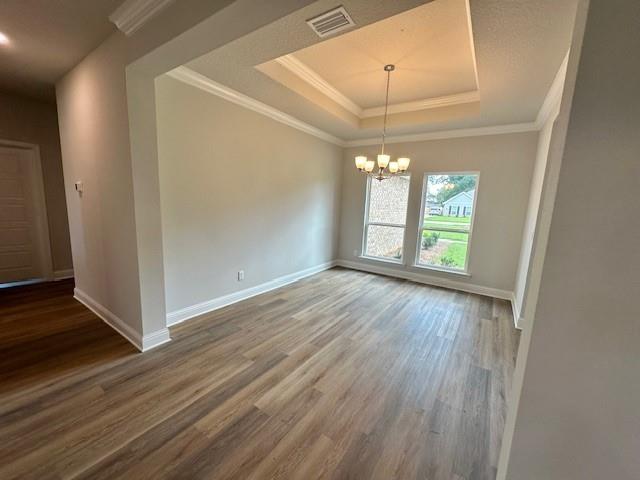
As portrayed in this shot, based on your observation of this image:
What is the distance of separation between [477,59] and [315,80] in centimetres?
→ 181

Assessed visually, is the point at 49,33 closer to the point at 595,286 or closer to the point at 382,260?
the point at 595,286

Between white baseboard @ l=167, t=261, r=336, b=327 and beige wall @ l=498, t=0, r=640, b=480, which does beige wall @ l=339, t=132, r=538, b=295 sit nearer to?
white baseboard @ l=167, t=261, r=336, b=327

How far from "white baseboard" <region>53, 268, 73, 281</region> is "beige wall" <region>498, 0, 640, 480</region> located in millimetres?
6072

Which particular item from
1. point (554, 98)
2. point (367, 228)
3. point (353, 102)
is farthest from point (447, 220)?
point (353, 102)

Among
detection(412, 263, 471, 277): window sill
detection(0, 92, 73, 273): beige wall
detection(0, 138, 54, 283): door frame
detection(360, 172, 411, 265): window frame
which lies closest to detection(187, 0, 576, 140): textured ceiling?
detection(360, 172, 411, 265): window frame

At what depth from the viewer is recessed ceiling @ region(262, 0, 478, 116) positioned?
210cm

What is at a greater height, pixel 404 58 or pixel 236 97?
pixel 404 58

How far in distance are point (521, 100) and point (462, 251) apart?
232cm

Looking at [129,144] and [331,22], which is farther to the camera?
[129,144]

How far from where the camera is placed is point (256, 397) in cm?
186

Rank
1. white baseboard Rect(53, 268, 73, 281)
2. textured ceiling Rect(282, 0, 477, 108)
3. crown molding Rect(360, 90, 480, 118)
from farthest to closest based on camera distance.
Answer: white baseboard Rect(53, 268, 73, 281)
crown molding Rect(360, 90, 480, 118)
textured ceiling Rect(282, 0, 477, 108)

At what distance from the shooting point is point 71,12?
190 centimetres

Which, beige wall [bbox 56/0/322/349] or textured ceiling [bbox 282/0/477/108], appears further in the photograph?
textured ceiling [bbox 282/0/477/108]

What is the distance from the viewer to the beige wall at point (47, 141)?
3637 mm
